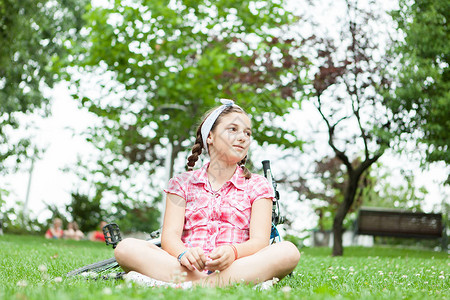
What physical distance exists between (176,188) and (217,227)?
1.33ft

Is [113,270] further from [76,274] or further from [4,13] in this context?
[4,13]

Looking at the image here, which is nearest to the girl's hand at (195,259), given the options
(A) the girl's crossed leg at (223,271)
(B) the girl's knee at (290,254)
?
(A) the girl's crossed leg at (223,271)

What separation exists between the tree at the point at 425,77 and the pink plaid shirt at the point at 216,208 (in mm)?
7135

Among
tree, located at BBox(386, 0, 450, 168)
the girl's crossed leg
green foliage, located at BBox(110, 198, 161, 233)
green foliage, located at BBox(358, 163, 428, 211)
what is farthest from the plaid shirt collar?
green foliage, located at BBox(358, 163, 428, 211)

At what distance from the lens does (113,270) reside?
4391mm

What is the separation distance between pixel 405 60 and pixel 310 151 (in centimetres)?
544

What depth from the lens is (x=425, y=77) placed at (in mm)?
10148

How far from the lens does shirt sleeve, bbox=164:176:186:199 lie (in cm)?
379

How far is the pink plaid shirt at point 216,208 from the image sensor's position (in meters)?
3.69

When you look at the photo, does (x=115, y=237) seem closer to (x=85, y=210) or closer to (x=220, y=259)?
(x=220, y=259)

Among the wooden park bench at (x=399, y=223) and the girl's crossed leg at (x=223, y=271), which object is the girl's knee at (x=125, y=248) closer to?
the girl's crossed leg at (x=223, y=271)

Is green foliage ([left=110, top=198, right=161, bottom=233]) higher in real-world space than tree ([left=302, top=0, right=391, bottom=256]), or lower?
lower

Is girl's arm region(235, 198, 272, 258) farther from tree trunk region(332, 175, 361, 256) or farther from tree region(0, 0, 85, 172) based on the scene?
tree region(0, 0, 85, 172)

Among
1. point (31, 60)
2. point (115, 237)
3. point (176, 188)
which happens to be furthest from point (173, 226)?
point (31, 60)
